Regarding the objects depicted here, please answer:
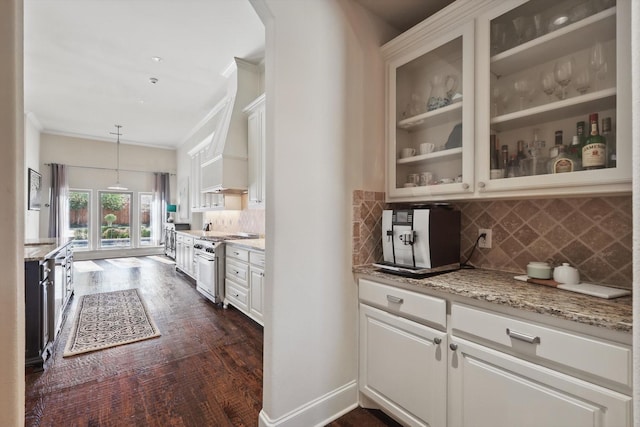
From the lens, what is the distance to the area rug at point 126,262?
21.6 ft

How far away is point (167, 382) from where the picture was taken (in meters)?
2.15

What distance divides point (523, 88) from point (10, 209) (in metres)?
2.17

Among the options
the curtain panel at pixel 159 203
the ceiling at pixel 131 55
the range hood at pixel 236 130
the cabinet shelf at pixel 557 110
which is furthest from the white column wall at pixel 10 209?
the curtain panel at pixel 159 203

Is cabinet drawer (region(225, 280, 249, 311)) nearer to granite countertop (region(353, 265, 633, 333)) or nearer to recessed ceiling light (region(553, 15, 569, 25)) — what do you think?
granite countertop (region(353, 265, 633, 333))

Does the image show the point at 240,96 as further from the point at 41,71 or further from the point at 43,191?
the point at 43,191

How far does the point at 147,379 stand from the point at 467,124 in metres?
2.76

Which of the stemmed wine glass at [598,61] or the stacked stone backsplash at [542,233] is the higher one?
the stemmed wine glass at [598,61]

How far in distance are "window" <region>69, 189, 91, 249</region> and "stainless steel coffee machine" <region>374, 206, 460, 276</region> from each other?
8.28m

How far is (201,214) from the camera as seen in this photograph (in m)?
6.97

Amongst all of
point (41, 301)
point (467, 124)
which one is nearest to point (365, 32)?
point (467, 124)

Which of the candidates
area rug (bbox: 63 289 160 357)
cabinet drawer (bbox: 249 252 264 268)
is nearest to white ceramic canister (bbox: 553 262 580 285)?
cabinet drawer (bbox: 249 252 264 268)

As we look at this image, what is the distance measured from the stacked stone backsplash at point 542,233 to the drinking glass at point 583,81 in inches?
20.7

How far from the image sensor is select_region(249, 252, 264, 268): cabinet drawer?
296 cm

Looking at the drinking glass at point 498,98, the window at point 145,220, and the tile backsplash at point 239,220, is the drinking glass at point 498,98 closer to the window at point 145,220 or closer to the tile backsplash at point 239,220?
the tile backsplash at point 239,220
